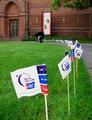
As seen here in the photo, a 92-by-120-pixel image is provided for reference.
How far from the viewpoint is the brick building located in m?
56.1

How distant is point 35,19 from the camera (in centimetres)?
5909

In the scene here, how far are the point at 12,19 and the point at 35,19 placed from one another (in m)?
4.42

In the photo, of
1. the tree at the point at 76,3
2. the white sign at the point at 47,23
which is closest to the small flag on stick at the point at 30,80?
the tree at the point at 76,3

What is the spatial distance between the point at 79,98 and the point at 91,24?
147 feet

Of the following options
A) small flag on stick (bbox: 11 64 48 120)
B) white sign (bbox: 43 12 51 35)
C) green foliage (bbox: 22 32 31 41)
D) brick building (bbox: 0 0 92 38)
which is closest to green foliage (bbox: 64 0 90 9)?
brick building (bbox: 0 0 92 38)

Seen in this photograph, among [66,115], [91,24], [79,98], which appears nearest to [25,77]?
[66,115]

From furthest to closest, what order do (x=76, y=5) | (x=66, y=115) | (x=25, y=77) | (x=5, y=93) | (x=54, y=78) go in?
(x=76, y=5) → (x=54, y=78) → (x=5, y=93) → (x=66, y=115) → (x=25, y=77)

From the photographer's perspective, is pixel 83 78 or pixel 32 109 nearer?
pixel 32 109

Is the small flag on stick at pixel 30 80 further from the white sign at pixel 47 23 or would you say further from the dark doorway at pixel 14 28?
the dark doorway at pixel 14 28

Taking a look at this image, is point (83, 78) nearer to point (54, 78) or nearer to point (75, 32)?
point (54, 78)

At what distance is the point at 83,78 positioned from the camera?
14523mm

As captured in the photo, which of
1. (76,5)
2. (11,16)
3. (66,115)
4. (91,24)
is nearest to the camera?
(66,115)

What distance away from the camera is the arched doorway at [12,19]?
61.6m

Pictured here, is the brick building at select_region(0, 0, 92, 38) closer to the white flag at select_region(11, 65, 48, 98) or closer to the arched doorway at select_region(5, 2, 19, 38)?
the arched doorway at select_region(5, 2, 19, 38)
